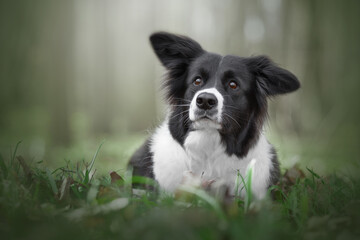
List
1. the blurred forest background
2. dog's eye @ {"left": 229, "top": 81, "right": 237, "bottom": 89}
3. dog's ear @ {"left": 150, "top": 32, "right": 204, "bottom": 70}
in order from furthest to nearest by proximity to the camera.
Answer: the blurred forest background < dog's ear @ {"left": 150, "top": 32, "right": 204, "bottom": 70} < dog's eye @ {"left": 229, "top": 81, "right": 237, "bottom": 89}

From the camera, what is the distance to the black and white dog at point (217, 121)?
3.23 meters

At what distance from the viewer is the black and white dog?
10.6 feet

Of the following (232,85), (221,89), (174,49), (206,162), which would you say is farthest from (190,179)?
(174,49)

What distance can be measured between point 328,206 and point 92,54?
51.5 ft

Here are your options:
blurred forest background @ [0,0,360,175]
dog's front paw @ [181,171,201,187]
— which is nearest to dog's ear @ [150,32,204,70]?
dog's front paw @ [181,171,201,187]

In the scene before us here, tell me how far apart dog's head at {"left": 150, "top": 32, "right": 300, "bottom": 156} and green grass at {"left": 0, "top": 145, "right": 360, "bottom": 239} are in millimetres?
Result: 881

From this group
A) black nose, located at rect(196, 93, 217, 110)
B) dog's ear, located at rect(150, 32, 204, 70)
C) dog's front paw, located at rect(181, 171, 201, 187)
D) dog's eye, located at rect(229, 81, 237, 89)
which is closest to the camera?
dog's front paw, located at rect(181, 171, 201, 187)

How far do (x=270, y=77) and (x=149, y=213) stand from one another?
210 centimetres

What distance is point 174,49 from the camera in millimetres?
3744

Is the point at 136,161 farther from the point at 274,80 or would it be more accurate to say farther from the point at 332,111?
the point at 332,111

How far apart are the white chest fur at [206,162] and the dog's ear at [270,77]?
0.59 metres

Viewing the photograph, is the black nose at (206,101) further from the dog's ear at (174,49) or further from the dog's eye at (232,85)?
the dog's ear at (174,49)

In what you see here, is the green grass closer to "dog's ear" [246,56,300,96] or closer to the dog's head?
the dog's head

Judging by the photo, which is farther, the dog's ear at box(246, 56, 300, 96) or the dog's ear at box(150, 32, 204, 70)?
the dog's ear at box(150, 32, 204, 70)
